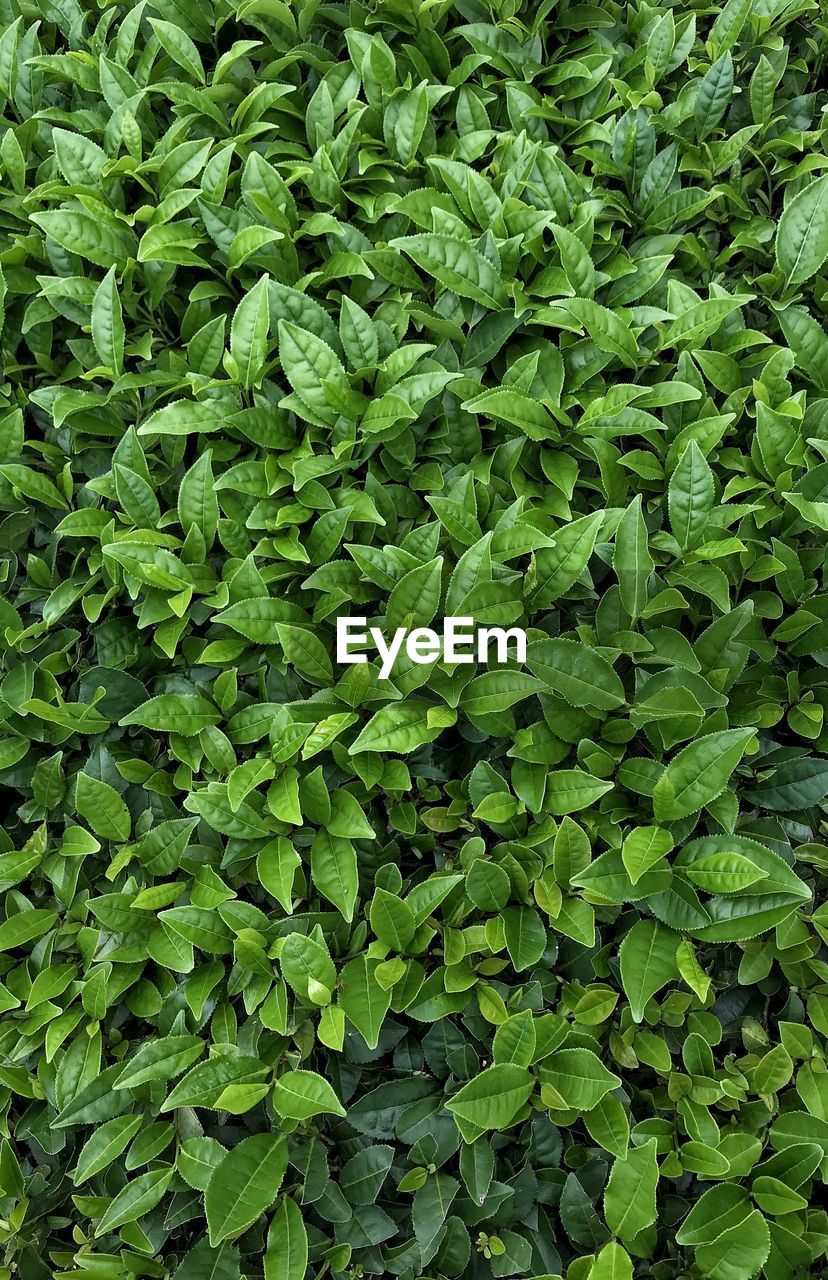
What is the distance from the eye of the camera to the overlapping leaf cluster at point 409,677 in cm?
182

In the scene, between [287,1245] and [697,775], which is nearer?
[287,1245]

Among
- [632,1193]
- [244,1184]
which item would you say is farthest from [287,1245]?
[632,1193]

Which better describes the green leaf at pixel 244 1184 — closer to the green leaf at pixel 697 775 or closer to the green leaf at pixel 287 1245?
the green leaf at pixel 287 1245

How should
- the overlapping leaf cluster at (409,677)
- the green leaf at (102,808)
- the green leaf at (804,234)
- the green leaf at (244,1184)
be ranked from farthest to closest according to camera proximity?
the green leaf at (804,234)
the green leaf at (102,808)
the overlapping leaf cluster at (409,677)
the green leaf at (244,1184)

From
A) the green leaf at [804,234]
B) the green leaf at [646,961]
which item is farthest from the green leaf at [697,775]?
the green leaf at [804,234]

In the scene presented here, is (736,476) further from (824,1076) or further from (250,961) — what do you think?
(250,961)

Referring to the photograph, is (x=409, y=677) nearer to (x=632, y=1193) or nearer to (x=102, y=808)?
Answer: (x=102, y=808)

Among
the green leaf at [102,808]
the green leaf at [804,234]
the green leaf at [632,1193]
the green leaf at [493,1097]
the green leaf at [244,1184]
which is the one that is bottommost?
the green leaf at [632,1193]

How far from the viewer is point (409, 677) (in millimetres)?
1958

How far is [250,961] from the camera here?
1847 mm

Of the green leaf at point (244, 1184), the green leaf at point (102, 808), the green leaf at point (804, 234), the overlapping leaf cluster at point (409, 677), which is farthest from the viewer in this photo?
the green leaf at point (804, 234)

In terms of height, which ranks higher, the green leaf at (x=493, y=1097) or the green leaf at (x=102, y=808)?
the green leaf at (x=102, y=808)

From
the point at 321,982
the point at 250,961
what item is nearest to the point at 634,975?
the point at 321,982

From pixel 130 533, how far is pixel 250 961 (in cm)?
101
